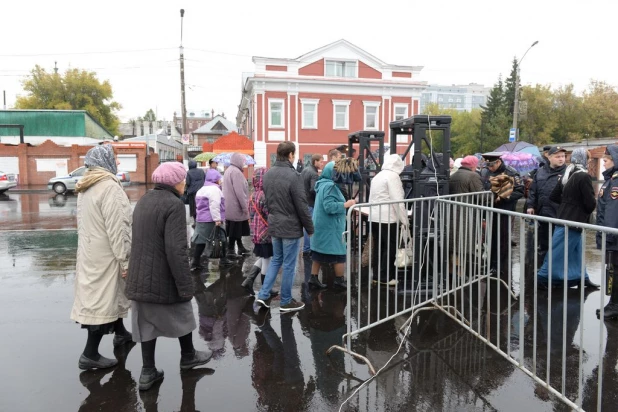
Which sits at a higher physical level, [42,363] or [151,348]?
[151,348]

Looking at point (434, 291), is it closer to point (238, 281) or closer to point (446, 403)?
point (446, 403)

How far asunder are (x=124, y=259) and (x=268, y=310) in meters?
2.10

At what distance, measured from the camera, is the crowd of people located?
144 inches

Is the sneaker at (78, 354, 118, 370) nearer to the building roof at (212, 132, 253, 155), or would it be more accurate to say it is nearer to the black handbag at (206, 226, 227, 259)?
the black handbag at (206, 226, 227, 259)

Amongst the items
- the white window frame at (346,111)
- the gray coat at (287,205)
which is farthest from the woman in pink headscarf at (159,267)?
the white window frame at (346,111)

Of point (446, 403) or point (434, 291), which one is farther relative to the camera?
point (434, 291)

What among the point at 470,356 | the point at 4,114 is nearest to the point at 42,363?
the point at 470,356

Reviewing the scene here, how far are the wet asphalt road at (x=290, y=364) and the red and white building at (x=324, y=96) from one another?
30.6 m

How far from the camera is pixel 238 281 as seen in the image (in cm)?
686

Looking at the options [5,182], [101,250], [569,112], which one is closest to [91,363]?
[101,250]

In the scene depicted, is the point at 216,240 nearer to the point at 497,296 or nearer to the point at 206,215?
the point at 206,215

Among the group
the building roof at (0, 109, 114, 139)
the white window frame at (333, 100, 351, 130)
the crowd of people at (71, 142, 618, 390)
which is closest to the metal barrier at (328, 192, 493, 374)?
the crowd of people at (71, 142, 618, 390)

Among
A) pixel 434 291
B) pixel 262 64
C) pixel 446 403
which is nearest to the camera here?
pixel 446 403

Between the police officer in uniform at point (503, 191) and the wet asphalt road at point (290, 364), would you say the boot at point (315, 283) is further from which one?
the police officer in uniform at point (503, 191)
